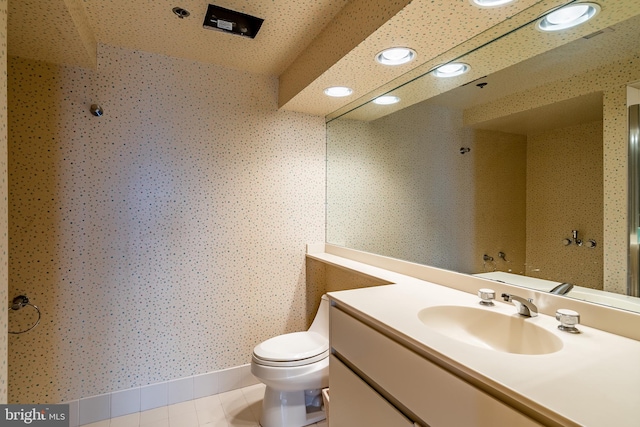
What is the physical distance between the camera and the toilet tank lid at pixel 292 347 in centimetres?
169

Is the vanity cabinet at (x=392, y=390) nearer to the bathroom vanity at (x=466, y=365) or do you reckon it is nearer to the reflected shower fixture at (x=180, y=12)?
the bathroom vanity at (x=466, y=365)

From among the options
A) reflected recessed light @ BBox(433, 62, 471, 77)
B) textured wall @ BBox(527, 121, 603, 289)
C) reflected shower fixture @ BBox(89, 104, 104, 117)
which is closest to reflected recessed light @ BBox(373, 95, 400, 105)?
reflected recessed light @ BBox(433, 62, 471, 77)

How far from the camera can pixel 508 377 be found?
69 centimetres

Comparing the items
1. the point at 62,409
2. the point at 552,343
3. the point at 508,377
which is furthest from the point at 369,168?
the point at 62,409

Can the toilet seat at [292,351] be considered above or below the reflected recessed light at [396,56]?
below

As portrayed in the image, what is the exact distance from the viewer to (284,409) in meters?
1.77

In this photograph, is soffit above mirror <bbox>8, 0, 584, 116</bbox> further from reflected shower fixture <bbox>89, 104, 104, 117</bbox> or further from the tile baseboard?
the tile baseboard

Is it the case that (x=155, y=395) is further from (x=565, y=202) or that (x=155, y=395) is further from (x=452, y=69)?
(x=452, y=69)

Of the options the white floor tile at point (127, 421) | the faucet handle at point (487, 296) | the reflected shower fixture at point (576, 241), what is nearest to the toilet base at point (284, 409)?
the white floor tile at point (127, 421)

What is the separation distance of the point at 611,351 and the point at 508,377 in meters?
0.40

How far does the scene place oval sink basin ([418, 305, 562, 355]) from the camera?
3.31 feet

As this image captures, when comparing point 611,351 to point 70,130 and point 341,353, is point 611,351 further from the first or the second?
point 70,130

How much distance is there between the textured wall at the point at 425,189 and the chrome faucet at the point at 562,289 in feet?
0.75

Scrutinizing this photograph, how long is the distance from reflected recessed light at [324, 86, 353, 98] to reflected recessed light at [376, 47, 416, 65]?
0.40 metres
